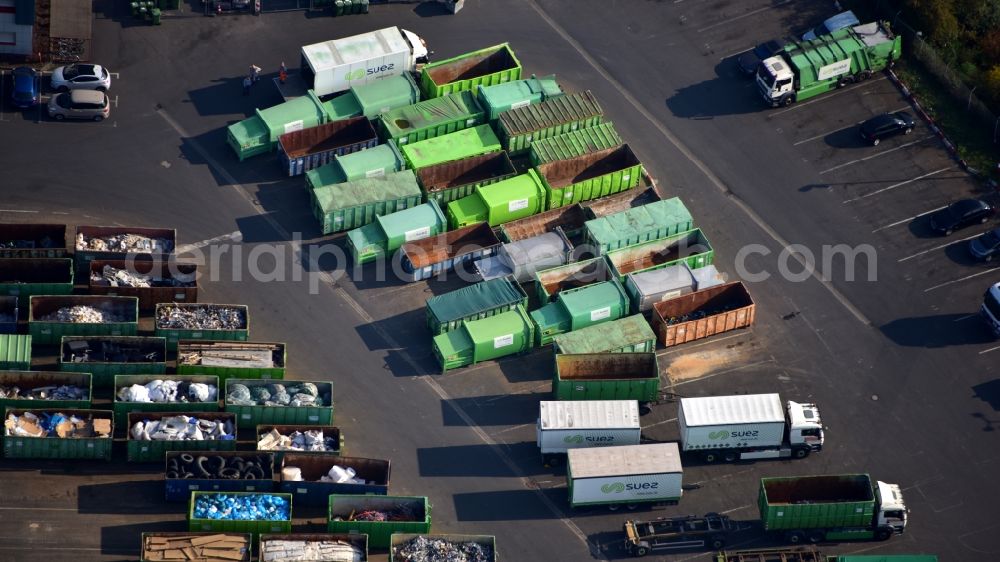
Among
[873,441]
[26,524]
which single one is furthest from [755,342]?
[26,524]

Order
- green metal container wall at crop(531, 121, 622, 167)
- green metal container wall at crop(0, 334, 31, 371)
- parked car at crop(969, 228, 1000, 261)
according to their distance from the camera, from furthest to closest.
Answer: green metal container wall at crop(531, 121, 622, 167), parked car at crop(969, 228, 1000, 261), green metal container wall at crop(0, 334, 31, 371)

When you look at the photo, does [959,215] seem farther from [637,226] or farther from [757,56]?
[637,226]

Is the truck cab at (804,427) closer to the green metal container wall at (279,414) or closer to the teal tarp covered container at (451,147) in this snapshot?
the green metal container wall at (279,414)

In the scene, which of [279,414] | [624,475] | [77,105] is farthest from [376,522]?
[77,105]

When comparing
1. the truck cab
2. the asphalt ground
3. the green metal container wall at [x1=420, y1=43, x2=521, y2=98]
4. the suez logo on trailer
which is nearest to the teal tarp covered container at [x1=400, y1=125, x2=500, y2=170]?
the green metal container wall at [x1=420, y1=43, x2=521, y2=98]

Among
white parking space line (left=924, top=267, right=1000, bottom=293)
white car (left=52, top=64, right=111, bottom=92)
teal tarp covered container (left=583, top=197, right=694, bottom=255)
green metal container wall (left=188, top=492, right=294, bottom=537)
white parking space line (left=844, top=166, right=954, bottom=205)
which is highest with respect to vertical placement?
white car (left=52, top=64, right=111, bottom=92)

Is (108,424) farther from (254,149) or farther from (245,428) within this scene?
(254,149)

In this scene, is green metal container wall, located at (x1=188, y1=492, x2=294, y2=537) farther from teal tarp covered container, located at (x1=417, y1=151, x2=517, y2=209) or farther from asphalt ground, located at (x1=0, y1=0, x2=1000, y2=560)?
teal tarp covered container, located at (x1=417, y1=151, x2=517, y2=209)

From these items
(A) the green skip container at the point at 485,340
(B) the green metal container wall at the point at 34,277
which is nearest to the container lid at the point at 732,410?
(A) the green skip container at the point at 485,340
